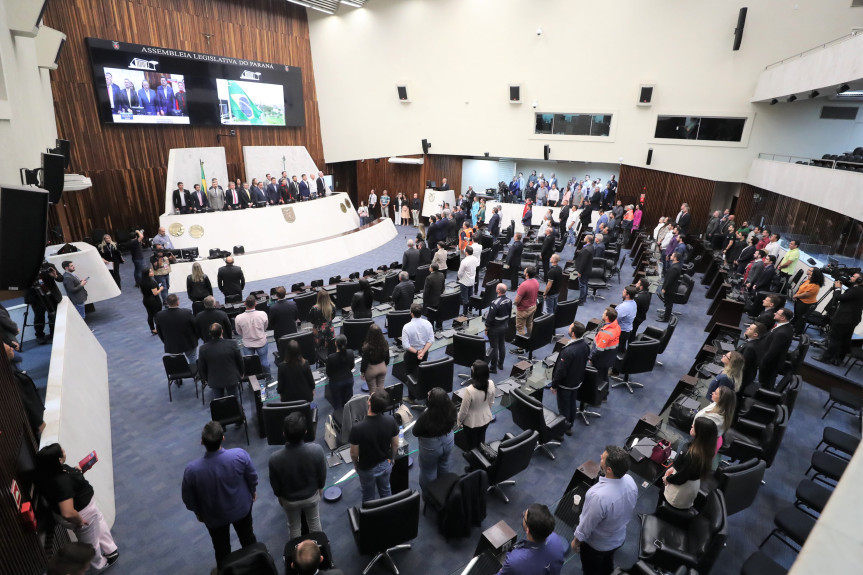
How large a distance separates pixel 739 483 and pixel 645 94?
14886 millimetres

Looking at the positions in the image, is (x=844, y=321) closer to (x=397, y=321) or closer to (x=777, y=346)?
(x=777, y=346)

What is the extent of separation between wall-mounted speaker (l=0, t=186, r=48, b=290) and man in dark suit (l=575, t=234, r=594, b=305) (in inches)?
321

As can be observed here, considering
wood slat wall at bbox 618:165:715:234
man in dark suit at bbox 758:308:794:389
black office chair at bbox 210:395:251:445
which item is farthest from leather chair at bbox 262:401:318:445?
wood slat wall at bbox 618:165:715:234

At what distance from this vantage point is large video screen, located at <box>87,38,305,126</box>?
1320cm

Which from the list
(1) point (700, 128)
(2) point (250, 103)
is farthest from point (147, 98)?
(1) point (700, 128)

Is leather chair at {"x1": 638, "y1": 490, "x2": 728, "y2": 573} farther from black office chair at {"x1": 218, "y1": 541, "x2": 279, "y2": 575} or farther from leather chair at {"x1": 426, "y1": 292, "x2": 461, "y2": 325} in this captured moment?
leather chair at {"x1": 426, "y1": 292, "x2": 461, "y2": 325}

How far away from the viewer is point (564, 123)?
16.7 meters

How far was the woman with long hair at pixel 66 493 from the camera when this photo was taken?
10.3ft

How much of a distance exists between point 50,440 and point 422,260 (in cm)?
694

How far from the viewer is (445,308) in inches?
294

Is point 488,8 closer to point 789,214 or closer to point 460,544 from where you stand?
point 789,214

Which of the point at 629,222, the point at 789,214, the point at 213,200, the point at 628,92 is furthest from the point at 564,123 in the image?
the point at 213,200

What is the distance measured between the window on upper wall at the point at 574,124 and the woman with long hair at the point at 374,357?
14647 mm

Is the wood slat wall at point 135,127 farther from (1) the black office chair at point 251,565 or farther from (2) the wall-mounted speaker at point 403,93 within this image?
(1) the black office chair at point 251,565
